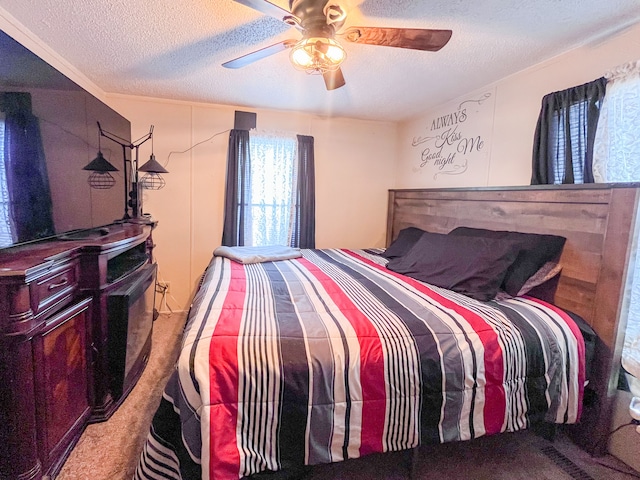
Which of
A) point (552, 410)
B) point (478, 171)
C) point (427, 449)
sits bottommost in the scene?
point (427, 449)

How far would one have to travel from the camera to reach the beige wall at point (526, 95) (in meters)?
1.72

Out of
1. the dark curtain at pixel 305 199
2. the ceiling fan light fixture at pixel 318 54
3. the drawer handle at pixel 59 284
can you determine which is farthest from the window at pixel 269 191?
the drawer handle at pixel 59 284

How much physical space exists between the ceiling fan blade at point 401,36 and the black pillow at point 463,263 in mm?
1161

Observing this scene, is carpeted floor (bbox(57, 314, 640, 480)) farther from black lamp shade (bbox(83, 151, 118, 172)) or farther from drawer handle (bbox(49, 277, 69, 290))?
black lamp shade (bbox(83, 151, 118, 172))

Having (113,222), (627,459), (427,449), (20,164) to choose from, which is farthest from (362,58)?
(627,459)

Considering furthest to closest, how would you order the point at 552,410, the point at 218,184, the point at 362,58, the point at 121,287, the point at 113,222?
the point at 218,184, the point at 113,222, the point at 362,58, the point at 121,287, the point at 552,410

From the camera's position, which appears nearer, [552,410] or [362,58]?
[552,410]

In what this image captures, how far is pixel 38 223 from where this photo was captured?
1.47 meters

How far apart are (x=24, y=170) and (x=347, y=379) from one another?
1.62 meters

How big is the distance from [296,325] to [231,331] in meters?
0.26

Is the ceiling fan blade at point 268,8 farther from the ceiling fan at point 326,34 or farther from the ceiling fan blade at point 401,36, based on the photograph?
the ceiling fan blade at point 401,36

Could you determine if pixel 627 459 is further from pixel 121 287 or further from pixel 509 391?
pixel 121 287

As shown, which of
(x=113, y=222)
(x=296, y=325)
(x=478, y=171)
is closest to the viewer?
(x=296, y=325)

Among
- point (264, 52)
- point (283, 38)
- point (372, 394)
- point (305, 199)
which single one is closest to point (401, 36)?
point (264, 52)
